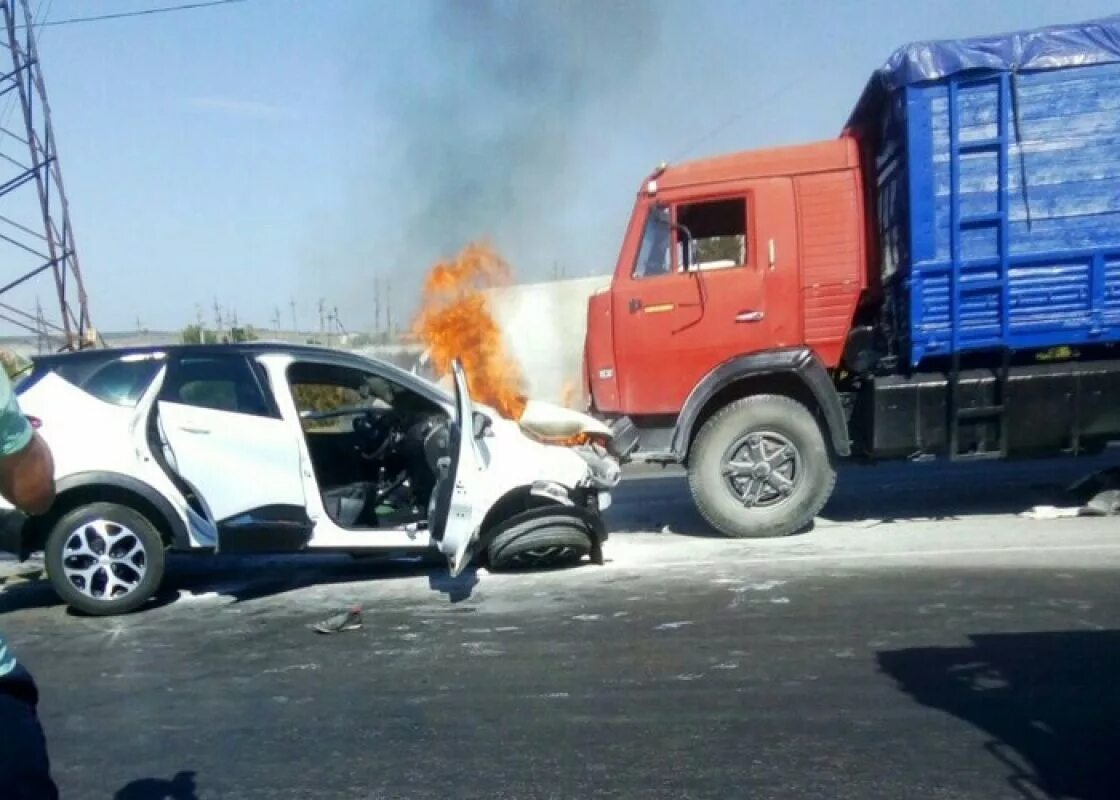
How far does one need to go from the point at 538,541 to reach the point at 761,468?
197 cm

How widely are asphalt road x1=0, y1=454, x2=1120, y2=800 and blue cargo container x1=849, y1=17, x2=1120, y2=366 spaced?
1.53 metres

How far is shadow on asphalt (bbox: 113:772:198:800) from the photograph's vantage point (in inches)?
168

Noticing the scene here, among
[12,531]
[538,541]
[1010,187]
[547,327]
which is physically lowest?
[538,541]

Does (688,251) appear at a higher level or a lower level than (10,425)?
higher

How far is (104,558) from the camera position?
276 inches

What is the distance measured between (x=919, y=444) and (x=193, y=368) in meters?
5.01

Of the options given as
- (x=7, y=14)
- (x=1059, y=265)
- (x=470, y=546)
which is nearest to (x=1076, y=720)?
(x=470, y=546)

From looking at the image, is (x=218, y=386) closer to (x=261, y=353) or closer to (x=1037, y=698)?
(x=261, y=353)

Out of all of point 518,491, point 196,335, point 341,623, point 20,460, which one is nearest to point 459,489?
point 518,491

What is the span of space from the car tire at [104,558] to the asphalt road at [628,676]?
6.9 inches

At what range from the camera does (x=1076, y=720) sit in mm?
4477

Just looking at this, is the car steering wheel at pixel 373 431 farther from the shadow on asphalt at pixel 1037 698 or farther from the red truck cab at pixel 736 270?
the shadow on asphalt at pixel 1037 698

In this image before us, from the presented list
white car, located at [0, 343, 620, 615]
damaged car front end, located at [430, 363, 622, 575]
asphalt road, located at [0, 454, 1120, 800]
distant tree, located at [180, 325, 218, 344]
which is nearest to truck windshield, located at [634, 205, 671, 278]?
damaged car front end, located at [430, 363, 622, 575]

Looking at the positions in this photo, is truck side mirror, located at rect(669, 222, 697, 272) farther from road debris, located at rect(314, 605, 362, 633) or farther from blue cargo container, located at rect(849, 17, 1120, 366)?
road debris, located at rect(314, 605, 362, 633)
